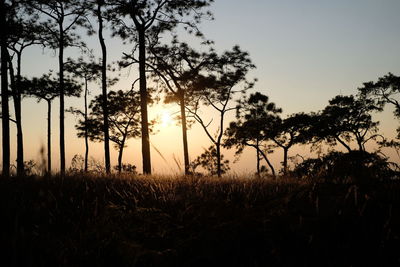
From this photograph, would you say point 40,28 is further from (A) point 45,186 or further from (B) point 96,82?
(A) point 45,186

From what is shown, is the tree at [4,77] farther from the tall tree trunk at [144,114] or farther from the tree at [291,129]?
the tree at [291,129]

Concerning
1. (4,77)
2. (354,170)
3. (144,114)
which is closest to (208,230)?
(354,170)


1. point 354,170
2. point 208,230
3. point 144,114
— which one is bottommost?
point 208,230

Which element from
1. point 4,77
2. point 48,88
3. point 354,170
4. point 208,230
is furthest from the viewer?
point 48,88

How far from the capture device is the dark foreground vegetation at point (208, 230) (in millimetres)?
2682

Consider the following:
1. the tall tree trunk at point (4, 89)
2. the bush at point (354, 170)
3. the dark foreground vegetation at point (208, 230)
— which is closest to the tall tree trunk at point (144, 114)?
the tall tree trunk at point (4, 89)

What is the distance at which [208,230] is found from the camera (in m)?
3.13

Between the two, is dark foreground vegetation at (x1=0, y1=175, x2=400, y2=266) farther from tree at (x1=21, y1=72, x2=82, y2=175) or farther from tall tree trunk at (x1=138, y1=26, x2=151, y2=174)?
tree at (x1=21, y1=72, x2=82, y2=175)

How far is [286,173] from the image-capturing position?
6.57 m

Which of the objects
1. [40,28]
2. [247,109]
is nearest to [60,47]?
[40,28]

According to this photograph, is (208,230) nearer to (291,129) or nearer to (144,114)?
(144,114)

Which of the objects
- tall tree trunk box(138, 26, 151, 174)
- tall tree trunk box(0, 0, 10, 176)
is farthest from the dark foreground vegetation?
tall tree trunk box(0, 0, 10, 176)

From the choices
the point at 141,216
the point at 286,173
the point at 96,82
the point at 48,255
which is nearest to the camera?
the point at 48,255

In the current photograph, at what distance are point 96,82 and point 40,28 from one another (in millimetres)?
5960
